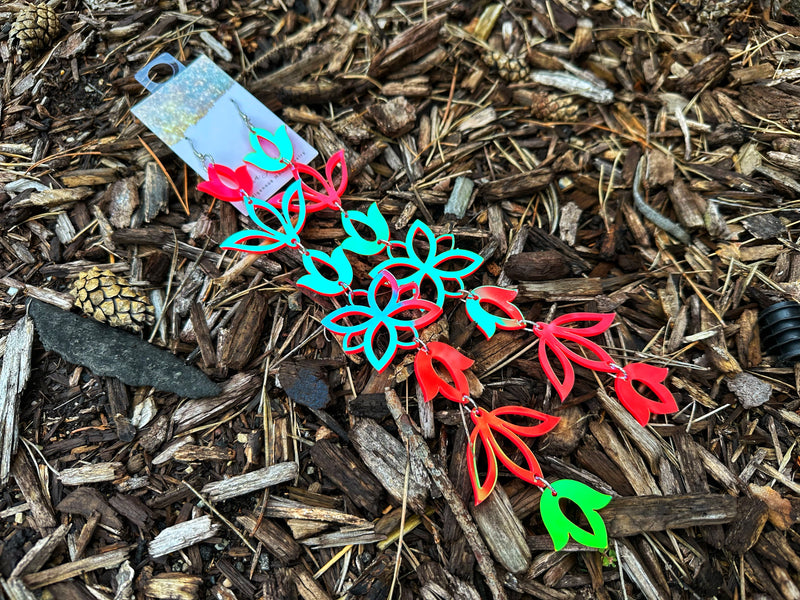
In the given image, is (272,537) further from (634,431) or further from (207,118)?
(207,118)

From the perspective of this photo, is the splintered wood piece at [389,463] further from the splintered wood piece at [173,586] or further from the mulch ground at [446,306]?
the splintered wood piece at [173,586]

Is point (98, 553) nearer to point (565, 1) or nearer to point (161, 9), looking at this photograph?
point (161, 9)

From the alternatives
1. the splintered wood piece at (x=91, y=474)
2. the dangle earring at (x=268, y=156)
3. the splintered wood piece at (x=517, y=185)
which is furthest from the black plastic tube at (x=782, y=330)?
the splintered wood piece at (x=91, y=474)

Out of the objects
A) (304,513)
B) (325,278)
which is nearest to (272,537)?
(304,513)

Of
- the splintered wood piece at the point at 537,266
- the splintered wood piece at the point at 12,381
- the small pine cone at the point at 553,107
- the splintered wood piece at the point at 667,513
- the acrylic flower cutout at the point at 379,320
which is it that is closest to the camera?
the splintered wood piece at the point at 667,513

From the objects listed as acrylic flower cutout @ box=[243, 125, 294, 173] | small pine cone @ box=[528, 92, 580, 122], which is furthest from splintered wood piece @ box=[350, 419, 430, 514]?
small pine cone @ box=[528, 92, 580, 122]

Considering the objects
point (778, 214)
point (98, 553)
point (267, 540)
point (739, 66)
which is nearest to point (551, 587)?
point (267, 540)
